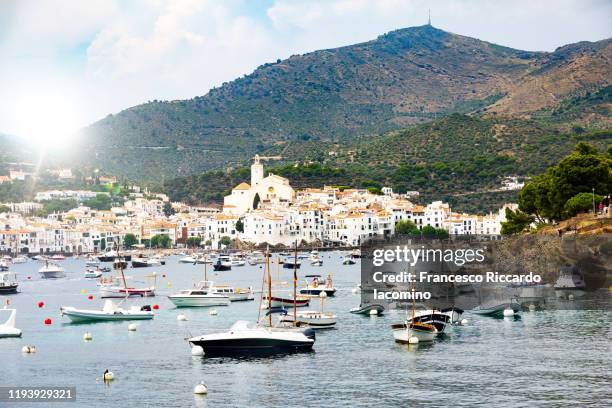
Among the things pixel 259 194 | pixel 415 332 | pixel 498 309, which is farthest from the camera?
pixel 259 194

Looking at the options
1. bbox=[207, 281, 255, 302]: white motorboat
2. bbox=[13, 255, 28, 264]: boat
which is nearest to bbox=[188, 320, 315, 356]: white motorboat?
bbox=[207, 281, 255, 302]: white motorboat

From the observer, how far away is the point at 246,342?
31.6 m

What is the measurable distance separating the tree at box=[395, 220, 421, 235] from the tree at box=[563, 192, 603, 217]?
5131 centimetres

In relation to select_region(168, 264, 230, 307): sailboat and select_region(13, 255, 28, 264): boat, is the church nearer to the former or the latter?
select_region(13, 255, 28, 264): boat

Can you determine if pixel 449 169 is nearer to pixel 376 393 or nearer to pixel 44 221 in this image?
pixel 44 221

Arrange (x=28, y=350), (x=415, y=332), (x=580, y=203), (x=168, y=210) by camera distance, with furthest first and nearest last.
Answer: (x=168, y=210)
(x=580, y=203)
(x=415, y=332)
(x=28, y=350)

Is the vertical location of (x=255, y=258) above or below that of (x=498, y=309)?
above

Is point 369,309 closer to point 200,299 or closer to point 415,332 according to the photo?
point 415,332

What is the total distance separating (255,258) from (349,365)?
71.4 meters

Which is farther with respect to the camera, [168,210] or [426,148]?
[168,210]

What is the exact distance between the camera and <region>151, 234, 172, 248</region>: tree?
418ft

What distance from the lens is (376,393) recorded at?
2595cm

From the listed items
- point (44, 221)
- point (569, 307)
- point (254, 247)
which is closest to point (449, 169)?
point (254, 247)

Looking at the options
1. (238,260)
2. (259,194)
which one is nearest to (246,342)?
(238,260)
